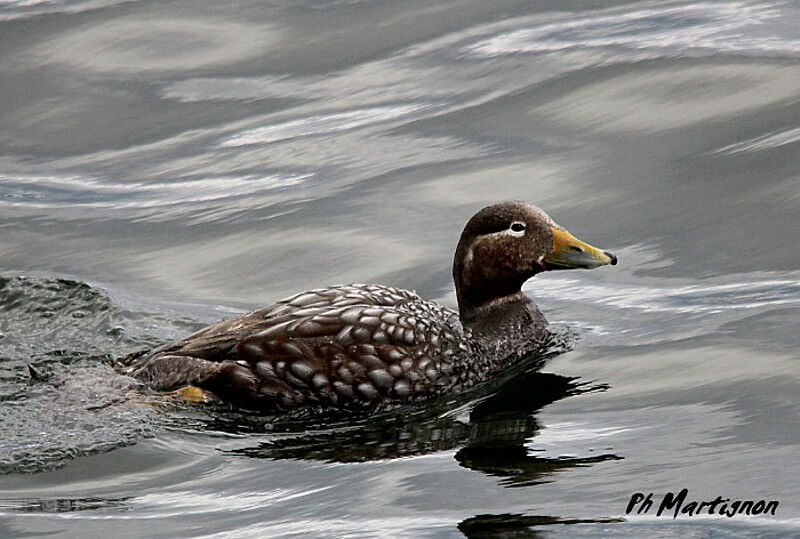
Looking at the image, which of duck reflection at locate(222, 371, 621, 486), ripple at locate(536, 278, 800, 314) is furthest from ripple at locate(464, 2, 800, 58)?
duck reflection at locate(222, 371, 621, 486)

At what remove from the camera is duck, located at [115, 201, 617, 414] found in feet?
33.3

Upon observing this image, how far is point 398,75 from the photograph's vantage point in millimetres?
16984

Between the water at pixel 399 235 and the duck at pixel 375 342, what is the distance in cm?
25

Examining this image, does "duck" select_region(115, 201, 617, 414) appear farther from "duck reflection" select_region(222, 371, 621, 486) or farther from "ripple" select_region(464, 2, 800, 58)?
"ripple" select_region(464, 2, 800, 58)

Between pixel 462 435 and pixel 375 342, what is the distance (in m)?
1.14

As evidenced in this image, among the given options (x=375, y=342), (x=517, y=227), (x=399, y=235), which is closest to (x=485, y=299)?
(x=517, y=227)

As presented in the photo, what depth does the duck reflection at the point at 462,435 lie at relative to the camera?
877 cm

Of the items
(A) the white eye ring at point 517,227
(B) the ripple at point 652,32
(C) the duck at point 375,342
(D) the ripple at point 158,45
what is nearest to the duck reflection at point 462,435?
(C) the duck at point 375,342

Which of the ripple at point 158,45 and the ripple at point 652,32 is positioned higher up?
the ripple at point 158,45

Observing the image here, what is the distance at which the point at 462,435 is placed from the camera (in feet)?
31.0

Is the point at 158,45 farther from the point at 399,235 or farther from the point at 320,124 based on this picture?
the point at 399,235

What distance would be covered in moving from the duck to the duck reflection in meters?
0.24

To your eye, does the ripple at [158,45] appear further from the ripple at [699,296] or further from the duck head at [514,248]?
the duck head at [514,248]

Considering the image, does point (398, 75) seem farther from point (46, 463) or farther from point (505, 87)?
point (46, 463)
